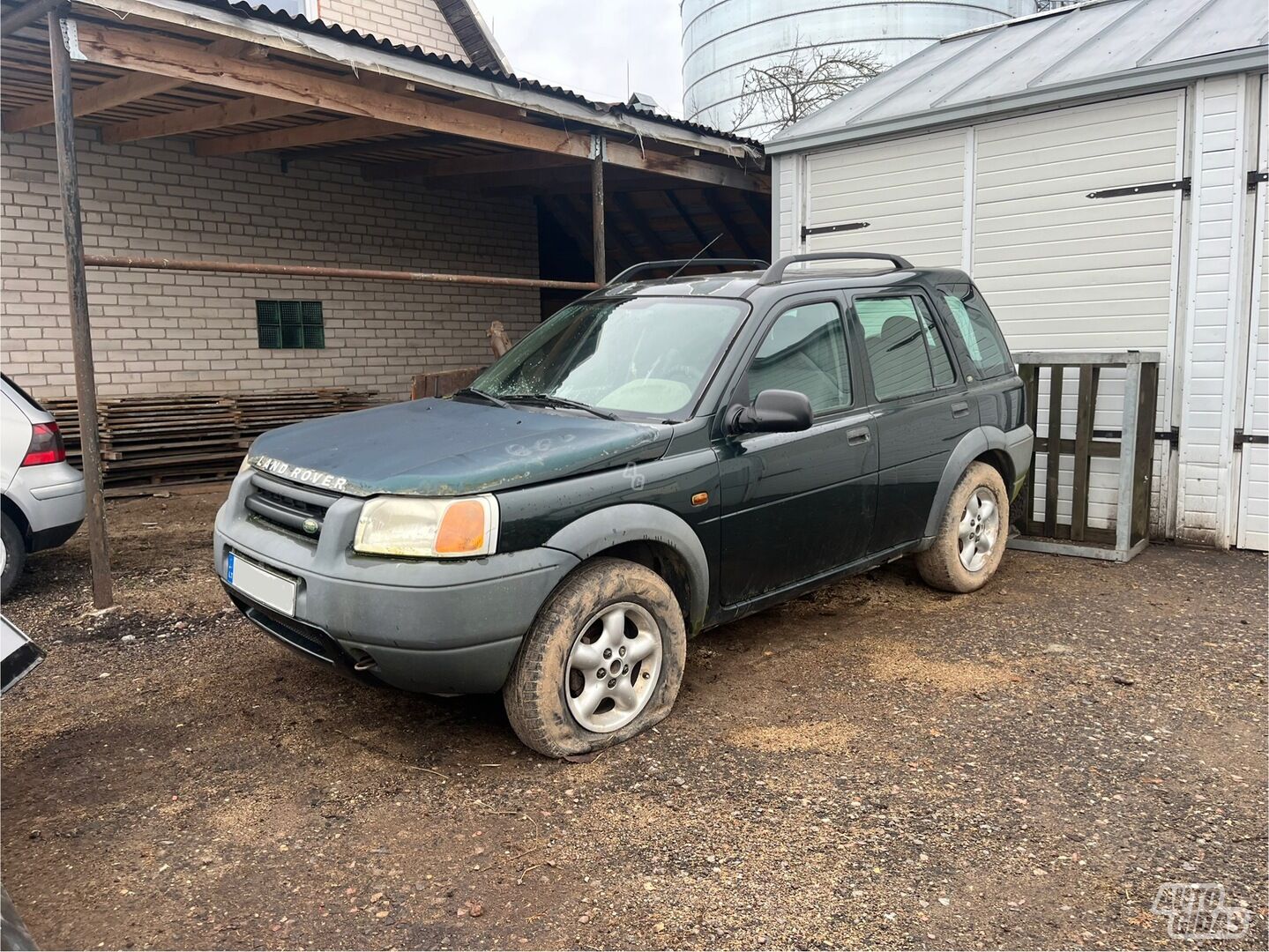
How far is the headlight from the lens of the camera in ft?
10.0

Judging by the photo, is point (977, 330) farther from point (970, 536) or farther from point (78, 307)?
point (78, 307)

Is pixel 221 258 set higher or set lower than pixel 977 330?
higher

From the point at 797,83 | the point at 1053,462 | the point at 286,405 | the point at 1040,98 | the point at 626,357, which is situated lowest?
the point at 1053,462

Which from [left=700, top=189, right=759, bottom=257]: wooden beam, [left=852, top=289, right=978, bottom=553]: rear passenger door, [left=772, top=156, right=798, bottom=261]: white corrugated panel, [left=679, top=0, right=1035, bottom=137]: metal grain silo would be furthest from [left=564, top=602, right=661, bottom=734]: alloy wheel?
[left=679, top=0, right=1035, bottom=137]: metal grain silo

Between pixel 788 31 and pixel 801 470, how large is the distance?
21.1 m

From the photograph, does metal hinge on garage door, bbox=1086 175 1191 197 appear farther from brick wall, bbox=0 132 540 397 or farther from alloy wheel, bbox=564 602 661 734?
brick wall, bbox=0 132 540 397

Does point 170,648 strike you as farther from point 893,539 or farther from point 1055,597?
point 1055,597

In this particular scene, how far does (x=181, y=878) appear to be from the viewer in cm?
273

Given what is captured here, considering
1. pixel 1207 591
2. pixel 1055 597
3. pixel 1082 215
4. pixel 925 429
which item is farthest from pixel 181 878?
pixel 1082 215

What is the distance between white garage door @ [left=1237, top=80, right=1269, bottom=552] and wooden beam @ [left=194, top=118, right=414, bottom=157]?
6.32 meters

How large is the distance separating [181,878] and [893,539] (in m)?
3.51

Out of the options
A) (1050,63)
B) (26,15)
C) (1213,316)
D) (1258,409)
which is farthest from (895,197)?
(26,15)

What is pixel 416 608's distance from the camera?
118 inches

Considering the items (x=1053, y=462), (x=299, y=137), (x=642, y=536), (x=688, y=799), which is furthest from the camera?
(x=299, y=137)
